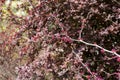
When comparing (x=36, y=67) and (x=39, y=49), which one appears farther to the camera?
(x=39, y=49)

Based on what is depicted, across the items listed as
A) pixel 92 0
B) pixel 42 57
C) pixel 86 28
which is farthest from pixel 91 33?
pixel 42 57

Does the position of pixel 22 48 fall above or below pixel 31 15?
below

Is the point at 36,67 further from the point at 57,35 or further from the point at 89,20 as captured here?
the point at 89,20

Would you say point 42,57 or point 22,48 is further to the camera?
point 22,48

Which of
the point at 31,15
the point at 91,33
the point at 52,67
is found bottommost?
the point at 52,67

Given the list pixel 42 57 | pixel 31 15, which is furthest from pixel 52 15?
pixel 42 57

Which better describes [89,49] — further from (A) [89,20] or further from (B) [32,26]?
(B) [32,26]
